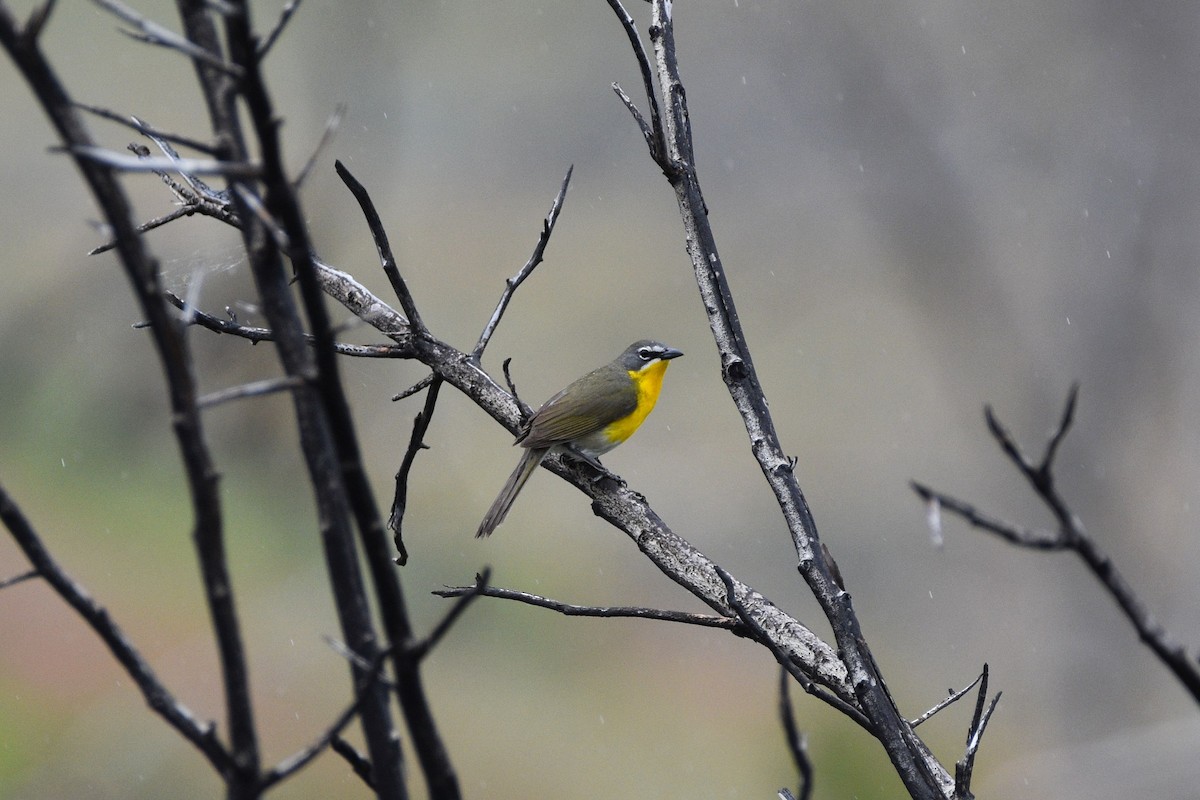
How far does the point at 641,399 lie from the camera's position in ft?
17.1

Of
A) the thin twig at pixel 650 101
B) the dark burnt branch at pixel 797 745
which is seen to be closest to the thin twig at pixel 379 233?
the thin twig at pixel 650 101

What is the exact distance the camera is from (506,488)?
4320 millimetres

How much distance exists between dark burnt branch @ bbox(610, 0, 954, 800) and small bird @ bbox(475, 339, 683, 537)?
5.58 ft

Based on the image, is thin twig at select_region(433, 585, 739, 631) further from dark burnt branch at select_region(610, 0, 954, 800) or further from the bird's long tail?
the bird's long tail

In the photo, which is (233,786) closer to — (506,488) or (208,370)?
(506,488)

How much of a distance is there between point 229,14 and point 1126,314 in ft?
23.8

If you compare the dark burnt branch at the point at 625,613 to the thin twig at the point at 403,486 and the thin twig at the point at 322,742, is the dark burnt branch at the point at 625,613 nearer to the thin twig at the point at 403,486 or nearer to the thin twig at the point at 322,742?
the thin twig at the point at 403,486

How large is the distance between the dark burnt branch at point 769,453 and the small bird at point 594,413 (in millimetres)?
1702

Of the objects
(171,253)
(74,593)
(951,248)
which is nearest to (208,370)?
(171,253)

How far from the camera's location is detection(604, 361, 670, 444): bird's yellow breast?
4941 mm

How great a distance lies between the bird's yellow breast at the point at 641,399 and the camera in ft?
16.2

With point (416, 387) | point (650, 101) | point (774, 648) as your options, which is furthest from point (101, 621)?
point (416, 387)

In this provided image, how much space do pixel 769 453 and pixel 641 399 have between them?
10.4 ft

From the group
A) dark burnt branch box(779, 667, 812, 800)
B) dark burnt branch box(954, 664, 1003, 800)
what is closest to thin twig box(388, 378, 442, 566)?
dark burnt branch box(954, 664, 1003, 800)
